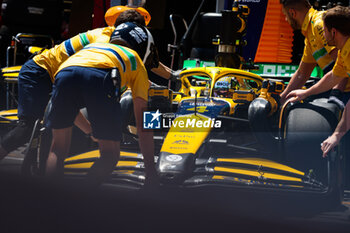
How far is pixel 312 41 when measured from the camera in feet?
13.3

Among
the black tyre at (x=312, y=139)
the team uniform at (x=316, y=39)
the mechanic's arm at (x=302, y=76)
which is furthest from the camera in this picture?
the mechanic's arm at (x=302, y=76)

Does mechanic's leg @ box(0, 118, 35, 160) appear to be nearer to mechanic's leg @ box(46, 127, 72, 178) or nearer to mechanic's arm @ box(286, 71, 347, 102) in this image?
mechanic's leg @ box(46, 127, 72, 178)

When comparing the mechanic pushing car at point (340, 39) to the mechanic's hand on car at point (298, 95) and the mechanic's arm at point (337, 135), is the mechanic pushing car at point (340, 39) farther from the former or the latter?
the mechanic's hand on car at point (298, 95)

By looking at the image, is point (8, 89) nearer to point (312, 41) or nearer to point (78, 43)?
point (78, 43)

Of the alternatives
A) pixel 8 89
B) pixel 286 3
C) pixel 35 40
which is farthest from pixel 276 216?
pixel 35 40

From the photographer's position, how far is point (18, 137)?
390 centimetres

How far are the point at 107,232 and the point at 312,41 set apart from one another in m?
2.18

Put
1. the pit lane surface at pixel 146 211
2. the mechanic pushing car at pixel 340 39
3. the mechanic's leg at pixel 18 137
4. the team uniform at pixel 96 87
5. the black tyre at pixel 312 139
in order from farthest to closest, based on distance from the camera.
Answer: the mechanic's leg at pixel 18 137
the black tyre at pixel 312 139
the mechanic pushing car at pixel 340 39
the team uniform at pixel 96 87
the pit lane surface at pixel 146 211

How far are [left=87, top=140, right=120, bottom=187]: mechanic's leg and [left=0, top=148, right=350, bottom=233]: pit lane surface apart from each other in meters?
0.06

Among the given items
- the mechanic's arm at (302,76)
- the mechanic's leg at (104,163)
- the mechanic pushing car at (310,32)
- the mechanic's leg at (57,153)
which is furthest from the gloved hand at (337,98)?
the mechanic's leg at (57,153)

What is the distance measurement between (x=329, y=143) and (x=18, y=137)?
2.05 meters

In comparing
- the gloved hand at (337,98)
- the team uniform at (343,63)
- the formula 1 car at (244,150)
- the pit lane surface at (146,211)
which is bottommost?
the pit lane surface at (146,211)

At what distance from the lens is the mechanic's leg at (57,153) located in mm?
3156

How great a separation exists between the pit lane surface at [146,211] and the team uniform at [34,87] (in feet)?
1.14
